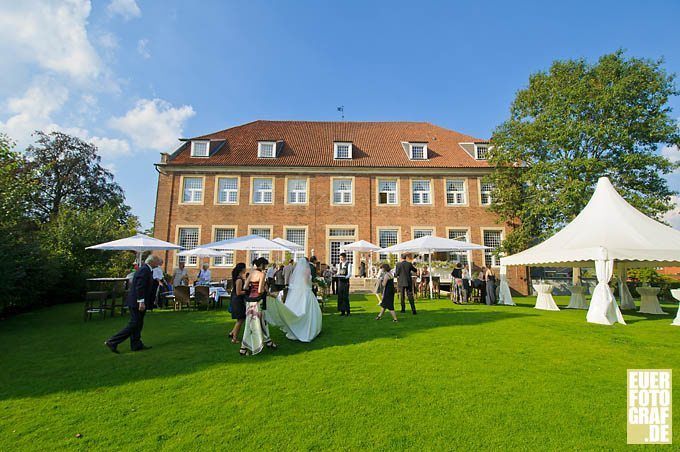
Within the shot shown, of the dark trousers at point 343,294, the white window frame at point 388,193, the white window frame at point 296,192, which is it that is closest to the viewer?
the dark trousers at point 343,294

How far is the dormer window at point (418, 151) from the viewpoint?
25031 mm

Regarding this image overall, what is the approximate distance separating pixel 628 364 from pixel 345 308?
22.7 ft

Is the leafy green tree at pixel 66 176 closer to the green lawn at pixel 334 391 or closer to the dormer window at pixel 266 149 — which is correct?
the dormer window at pixel 266 149

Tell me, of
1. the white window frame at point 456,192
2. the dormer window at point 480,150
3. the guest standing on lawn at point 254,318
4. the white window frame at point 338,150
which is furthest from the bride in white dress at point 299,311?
the dormer window at point 480,150

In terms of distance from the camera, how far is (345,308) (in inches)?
426

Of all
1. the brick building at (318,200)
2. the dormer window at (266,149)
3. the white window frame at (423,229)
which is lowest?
the white window frame at (423,229)

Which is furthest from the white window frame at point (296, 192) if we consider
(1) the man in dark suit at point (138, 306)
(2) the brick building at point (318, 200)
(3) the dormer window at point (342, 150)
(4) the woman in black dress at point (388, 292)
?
(1) the man in dark suit at point (138, 306)

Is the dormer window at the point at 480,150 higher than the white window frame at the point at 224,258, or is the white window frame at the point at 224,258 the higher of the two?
the dormer window at the point at 480,150

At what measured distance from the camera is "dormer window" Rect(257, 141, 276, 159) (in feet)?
80.4

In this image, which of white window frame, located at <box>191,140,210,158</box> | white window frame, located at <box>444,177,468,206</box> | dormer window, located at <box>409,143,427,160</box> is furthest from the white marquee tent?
white window frame, located at <box>191,140,210,158</box>

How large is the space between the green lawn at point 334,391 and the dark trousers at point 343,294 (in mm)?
2198

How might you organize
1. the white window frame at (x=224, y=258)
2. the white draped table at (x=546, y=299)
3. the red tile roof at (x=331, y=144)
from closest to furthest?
1. the white draped table at (x=546, y=299)
2. the white window frame at (x=224, y=258)
3. the red tile roof at (x=331, y=144)

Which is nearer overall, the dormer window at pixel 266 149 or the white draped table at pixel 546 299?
the white draped table at pixel 546 299

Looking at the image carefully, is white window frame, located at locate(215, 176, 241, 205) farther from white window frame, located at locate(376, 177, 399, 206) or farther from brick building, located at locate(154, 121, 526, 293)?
white window frame, located at locate(376, 177, 399, 206)
